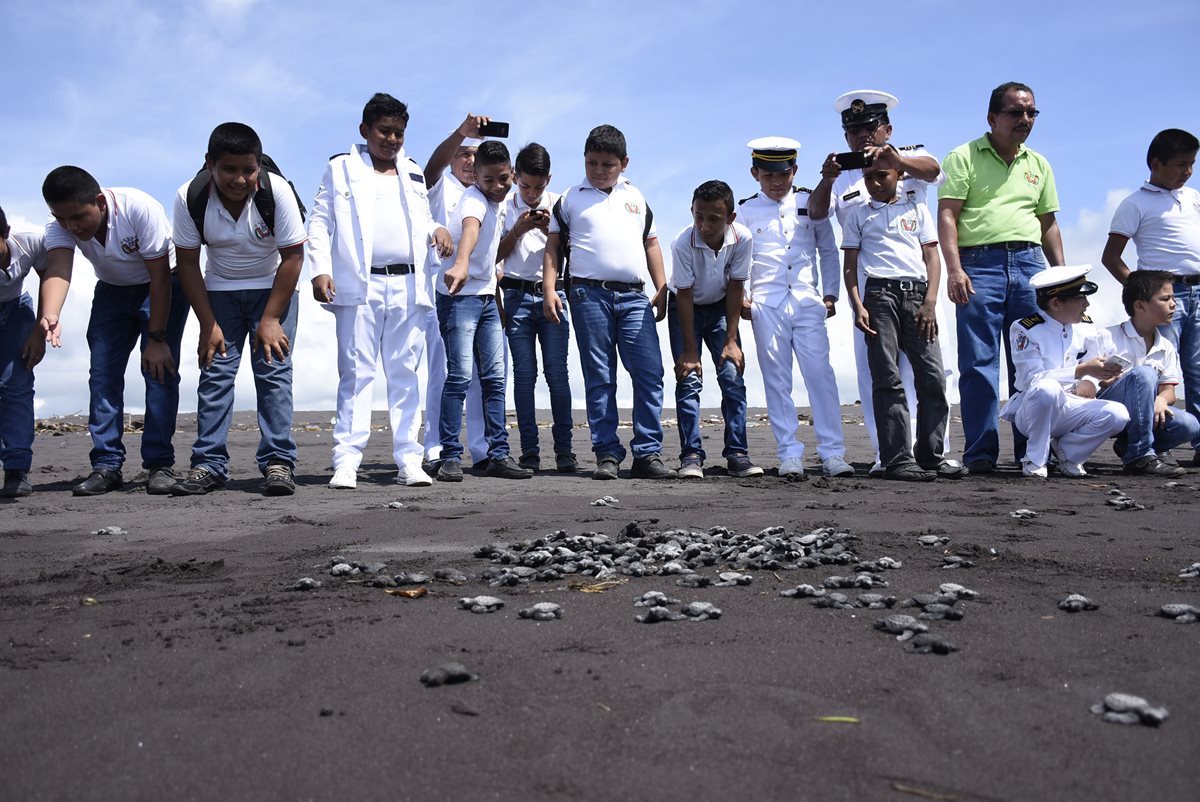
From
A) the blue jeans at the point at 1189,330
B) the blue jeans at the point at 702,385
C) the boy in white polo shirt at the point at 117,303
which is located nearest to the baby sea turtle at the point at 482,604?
the boy in white polo shirt at the point at 117,303

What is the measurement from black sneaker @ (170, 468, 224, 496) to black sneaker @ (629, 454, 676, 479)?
2.76 metres

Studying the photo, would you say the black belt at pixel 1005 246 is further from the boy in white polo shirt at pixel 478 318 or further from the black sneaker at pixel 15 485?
the black sneaker at pixel 15 485

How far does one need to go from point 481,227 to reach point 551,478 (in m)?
1.80

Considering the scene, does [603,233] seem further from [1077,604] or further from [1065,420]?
[1077,604]

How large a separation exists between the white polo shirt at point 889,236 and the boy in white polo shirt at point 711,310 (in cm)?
74

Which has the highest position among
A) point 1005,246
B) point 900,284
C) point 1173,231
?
point 1173,231

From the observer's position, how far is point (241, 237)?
643 centimetres

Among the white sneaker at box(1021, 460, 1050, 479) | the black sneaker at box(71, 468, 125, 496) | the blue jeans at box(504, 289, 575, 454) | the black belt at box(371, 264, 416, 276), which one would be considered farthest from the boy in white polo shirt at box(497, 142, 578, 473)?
the white sneaker at box(1021, 460, 1050, 479)

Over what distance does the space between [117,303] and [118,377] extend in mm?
489

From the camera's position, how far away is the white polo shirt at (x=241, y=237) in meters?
6.37

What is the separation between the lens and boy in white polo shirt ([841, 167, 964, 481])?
7.14 m

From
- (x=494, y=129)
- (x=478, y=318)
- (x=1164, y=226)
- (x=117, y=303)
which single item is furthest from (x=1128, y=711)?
(x=1164, y=226)

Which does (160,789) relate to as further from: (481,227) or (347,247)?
(481,227)

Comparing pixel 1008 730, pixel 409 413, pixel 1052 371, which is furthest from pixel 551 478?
pixel 1008 730
